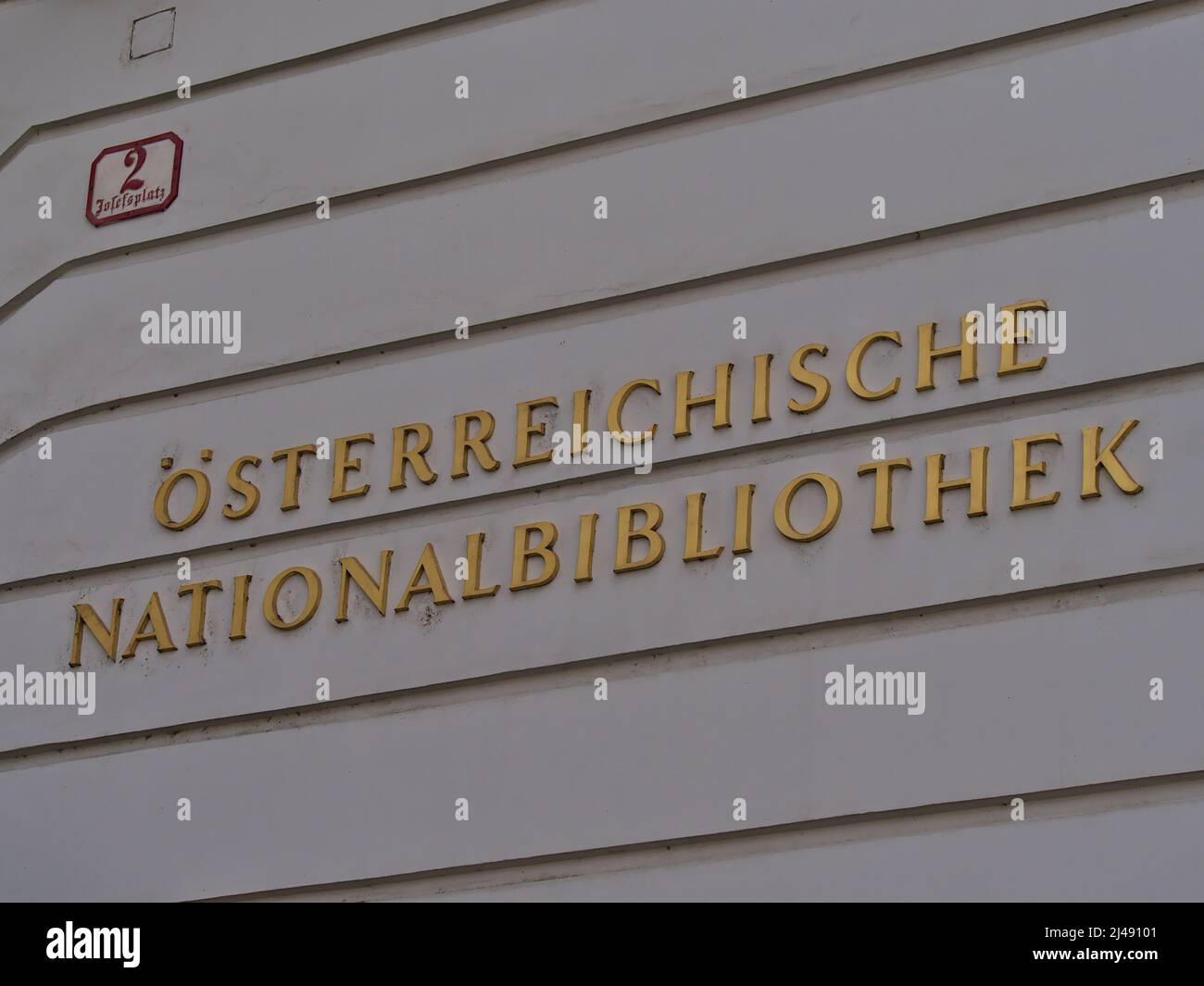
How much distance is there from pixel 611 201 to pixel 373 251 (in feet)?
3.29

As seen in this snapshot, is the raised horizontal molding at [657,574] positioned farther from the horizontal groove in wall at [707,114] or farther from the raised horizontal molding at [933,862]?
the horizontal groove in wall at [707,114]

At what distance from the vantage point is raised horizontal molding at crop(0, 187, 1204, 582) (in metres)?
8.01

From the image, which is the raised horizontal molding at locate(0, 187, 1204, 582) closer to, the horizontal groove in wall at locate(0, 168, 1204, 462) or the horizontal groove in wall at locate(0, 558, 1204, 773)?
the horizontal groove in wall at locate(0, 168, 1204, 462)

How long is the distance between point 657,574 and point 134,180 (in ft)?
10.1

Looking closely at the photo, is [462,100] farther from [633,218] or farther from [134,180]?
[134,180]

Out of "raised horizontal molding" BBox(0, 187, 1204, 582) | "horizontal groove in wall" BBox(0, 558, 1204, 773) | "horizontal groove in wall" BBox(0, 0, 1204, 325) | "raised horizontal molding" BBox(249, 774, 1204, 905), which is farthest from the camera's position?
"horizontal groove in wall" BBox(0, 0, 1204, 325)

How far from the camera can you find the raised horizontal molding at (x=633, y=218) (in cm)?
827

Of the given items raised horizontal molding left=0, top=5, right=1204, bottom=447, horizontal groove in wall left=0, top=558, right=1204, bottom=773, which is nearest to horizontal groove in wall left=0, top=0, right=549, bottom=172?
raised horizontal molding left=0, top=5, right=1204, bottom=447

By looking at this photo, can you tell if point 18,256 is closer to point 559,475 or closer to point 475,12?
point 475,12

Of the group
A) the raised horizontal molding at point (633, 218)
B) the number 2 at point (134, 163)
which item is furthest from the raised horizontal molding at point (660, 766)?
the number 2 at point (134, 163)

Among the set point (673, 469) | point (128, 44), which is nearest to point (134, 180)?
point (128, 44)

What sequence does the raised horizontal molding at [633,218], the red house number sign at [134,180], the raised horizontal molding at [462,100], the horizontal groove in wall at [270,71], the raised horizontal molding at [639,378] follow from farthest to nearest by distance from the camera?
1. the red house number sign at [134,180]
2. the horizontal groove in wall at [270,71]
3. the raised horizontal molding at [462,100]
4. the raised horizontal molding at [633,218]
5. the raised horizontal molding at [639,378]

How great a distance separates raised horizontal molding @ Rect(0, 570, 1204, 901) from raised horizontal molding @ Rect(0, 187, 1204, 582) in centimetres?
62

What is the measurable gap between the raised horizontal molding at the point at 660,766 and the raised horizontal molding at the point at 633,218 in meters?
1.30
